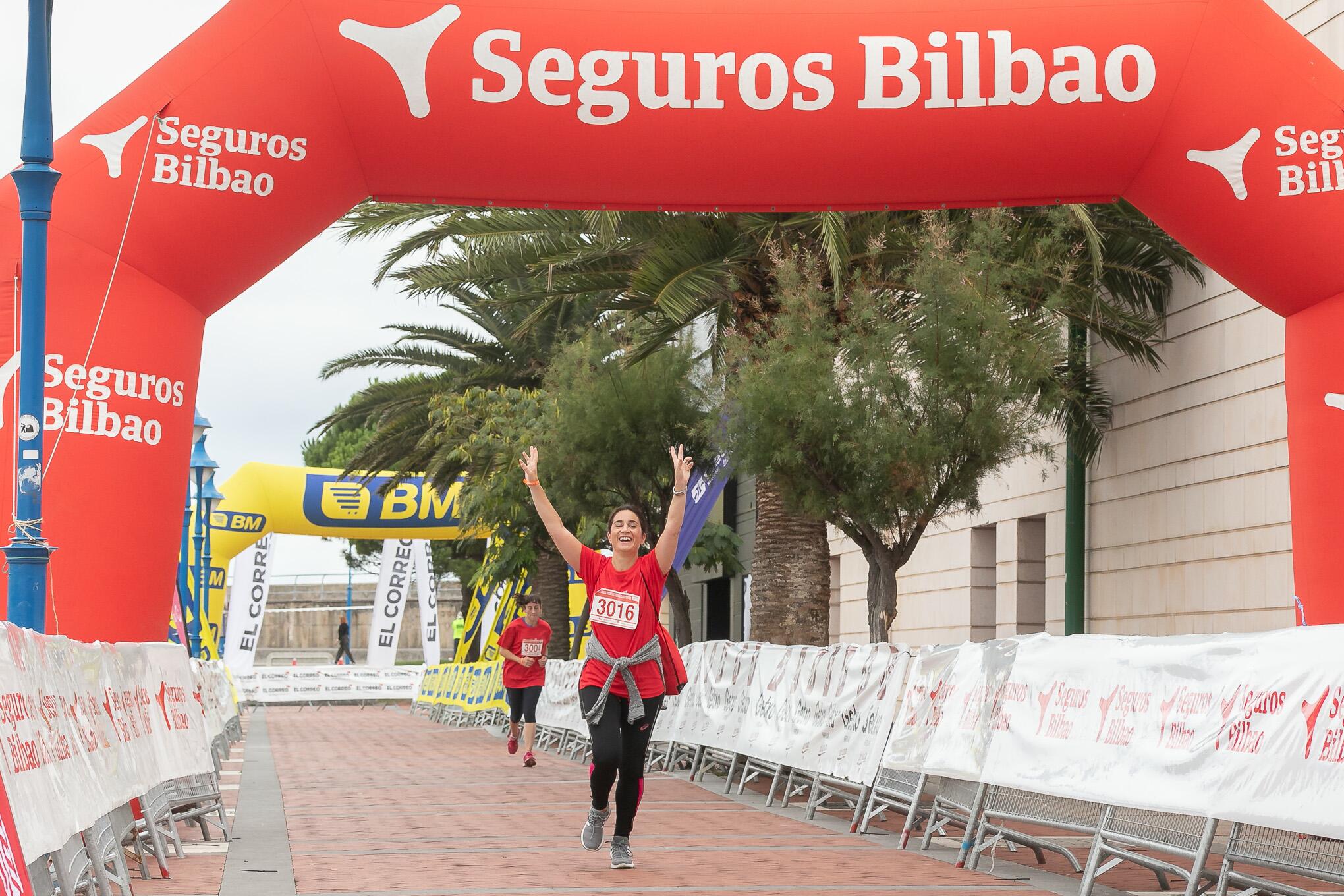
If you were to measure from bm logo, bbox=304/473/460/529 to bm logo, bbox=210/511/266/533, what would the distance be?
1030 millimetres

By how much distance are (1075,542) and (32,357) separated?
1266cm

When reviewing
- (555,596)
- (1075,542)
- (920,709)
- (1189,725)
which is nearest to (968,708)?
(920,709)

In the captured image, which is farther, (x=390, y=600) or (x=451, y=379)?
(x=390, y=600)

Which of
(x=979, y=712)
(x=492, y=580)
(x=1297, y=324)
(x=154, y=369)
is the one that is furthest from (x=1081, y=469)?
(x=492, y=580)

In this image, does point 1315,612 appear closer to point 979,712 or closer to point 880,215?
point 979,712

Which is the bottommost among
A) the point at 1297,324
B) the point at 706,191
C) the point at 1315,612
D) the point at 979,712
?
the point at 979,712

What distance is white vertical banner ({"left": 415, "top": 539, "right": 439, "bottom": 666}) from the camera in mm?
43156

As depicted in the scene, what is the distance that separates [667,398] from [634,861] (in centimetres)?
1071

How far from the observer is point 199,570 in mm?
26297

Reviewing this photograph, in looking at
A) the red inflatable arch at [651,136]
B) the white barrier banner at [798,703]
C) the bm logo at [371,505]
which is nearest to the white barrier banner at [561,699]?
the white barrier banner at [798,703]

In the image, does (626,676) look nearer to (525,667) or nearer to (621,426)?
(525,667)

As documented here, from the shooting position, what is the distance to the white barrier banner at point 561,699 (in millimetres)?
19594

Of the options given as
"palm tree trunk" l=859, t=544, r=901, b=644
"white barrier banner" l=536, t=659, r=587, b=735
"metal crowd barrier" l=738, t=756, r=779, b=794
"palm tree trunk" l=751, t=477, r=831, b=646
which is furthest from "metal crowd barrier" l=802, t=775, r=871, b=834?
"white barrier banner" l=536, t=659, r=587, b=735

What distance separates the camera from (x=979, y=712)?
363 inches
